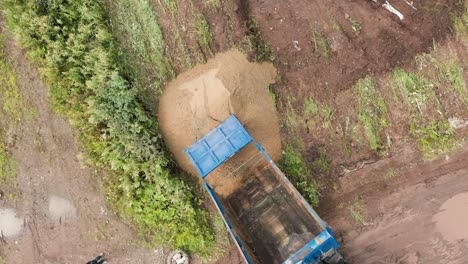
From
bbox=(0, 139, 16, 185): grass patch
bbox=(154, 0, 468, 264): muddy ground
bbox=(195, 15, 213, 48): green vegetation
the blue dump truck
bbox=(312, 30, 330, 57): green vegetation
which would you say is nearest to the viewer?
the blue dump truck

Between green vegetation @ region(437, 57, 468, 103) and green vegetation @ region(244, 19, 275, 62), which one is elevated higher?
green vegetation @ region(244, 19, 275, 62)

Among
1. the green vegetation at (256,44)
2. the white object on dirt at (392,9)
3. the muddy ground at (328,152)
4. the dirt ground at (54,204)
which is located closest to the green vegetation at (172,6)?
the muddy ground at (328,152)

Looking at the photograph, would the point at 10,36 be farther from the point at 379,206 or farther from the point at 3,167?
the point at 379,206

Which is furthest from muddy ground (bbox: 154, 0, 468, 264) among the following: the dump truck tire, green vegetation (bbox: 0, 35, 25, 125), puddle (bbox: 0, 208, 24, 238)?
puddle (bbox: 0, 208, 24, 238)

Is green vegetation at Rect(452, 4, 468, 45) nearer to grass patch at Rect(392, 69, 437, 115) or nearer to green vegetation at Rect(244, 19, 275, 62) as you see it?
grass patch at Rect(392, 69, 437, 115)

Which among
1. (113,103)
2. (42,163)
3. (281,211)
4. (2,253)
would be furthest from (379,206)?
(2,253)

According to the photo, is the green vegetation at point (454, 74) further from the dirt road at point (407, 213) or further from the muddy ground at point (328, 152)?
the dirt road at point (407, 213)
